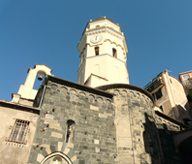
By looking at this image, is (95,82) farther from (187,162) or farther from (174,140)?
(187,162)

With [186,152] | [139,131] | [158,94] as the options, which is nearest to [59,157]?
[139,131]

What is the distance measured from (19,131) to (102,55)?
494 inches

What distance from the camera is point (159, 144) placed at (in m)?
12.2

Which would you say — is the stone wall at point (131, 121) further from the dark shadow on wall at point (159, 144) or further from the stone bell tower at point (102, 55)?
the stone bell tower at point (102, 55)

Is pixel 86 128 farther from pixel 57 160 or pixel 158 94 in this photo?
pixel 158 94

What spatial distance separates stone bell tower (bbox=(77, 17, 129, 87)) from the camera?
18172mm

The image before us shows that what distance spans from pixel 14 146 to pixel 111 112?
232 inches

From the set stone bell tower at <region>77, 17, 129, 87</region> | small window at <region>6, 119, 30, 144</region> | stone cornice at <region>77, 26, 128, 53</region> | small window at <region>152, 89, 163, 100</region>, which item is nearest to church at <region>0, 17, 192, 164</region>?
small window at <region>6, 119, 30, 144</region>

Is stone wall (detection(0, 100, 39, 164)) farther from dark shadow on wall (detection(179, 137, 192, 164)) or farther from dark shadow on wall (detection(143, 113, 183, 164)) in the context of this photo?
dark shadow on wall (detection(179, 137, 192, 164))

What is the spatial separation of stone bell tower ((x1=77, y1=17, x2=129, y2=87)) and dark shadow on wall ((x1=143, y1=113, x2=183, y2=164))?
605 cm

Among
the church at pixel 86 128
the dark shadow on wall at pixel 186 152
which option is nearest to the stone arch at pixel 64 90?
the church at pixel 86 128

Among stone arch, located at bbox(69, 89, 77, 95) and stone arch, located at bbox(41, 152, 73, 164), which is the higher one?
stone arch, located at bbox(69, 89, 77, 95)

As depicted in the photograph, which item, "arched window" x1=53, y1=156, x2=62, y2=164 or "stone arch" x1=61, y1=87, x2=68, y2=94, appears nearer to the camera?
"arched window" x1=53, y1=156, x2=62, y2=164

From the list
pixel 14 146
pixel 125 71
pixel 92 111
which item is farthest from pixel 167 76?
pixel 14 146
